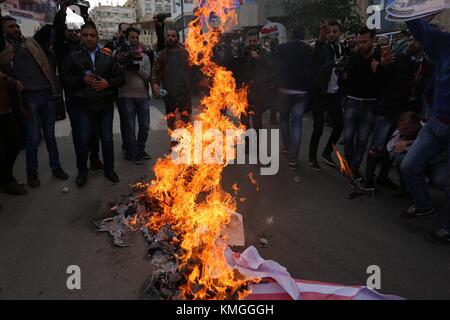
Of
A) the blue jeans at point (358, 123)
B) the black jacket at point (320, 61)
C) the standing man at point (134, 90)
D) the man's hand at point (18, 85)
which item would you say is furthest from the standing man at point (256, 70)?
the man's hand at point (18, 85)

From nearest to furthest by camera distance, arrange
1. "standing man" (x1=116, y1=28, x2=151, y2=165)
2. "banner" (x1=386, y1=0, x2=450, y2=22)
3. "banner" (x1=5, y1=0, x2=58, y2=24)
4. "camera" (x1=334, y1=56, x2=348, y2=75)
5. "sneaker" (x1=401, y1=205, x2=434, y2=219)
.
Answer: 1. "banner" (x1=386, y1=0, x2=450, y2=22)
2. "sneaker" (x1=401, y1=205, x2=434, y2=219)
3. "camera" (x1=334, y1=56, x2=348, y2=75)
4. "standing man" (x1=116, y1=28, x2=151, y2=165)
5. "banner" (x1=5, y1=0, x2=58, y2=24)

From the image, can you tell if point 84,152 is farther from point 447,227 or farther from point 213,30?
point 447,227

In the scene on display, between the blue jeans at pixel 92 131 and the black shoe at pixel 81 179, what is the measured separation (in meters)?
0.06

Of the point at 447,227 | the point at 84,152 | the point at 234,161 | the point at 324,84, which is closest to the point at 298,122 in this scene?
the point at 324,84

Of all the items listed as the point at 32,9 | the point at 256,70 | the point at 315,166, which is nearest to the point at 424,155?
the point at 315,166

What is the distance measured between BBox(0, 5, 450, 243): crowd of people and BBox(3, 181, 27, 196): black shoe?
0.07 ft

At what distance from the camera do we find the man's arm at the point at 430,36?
3441 mm

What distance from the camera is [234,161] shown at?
21.2 ft

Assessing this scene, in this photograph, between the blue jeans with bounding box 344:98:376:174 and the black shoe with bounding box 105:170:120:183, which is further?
the black shoe with bounding box 105:170:120:183

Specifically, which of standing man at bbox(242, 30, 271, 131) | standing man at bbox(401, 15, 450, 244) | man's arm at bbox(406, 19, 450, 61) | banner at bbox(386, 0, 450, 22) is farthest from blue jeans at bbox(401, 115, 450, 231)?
standing man at bbox(242, 30, 271, 131)

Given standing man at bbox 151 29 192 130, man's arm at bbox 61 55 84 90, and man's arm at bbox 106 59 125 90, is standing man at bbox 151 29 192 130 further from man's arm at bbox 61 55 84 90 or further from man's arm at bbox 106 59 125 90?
man's arm at bbox 61 55 84 90

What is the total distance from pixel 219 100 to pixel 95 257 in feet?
12.8

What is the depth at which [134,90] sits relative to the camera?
6.02 meters

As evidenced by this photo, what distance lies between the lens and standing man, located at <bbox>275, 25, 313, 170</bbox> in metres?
5.76
